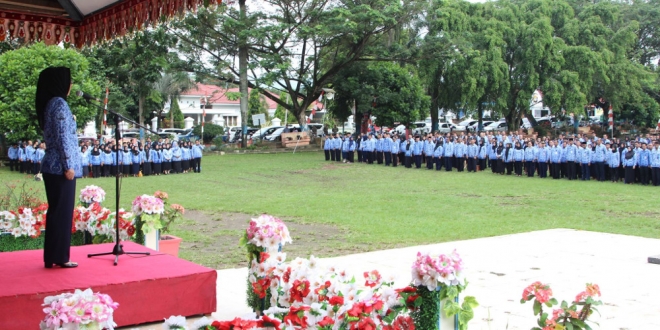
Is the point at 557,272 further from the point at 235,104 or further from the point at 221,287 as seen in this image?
the point at 235,104

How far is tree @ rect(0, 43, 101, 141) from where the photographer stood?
22.6 m

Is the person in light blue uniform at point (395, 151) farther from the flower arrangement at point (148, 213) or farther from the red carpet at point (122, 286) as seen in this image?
the red carpet at point (122, 286)

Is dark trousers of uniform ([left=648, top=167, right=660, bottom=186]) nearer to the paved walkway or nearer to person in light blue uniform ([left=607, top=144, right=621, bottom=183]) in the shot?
person in light blue uniform ([left=607, top=144, right=621, bottom=183])

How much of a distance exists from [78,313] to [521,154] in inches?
779

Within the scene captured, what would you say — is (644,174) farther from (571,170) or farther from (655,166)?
(571,170)

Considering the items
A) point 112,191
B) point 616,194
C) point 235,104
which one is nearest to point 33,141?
point 112,191

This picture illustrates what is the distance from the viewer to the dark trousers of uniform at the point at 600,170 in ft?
64.1

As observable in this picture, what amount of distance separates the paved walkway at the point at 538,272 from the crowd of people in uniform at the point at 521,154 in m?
9.89

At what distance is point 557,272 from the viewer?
7418mm

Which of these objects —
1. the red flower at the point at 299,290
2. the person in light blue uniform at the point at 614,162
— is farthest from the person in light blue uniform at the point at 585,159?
the red flower at the point at 299,290

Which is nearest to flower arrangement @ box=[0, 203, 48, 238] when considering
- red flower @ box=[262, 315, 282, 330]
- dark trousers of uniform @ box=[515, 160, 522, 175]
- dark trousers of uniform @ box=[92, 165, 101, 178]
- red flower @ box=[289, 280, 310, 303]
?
red flower @ box=[289, 280, 310, 303]

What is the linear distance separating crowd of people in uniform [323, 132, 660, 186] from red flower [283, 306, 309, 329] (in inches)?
666

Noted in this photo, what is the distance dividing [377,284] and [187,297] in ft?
5.50

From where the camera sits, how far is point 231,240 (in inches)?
385
